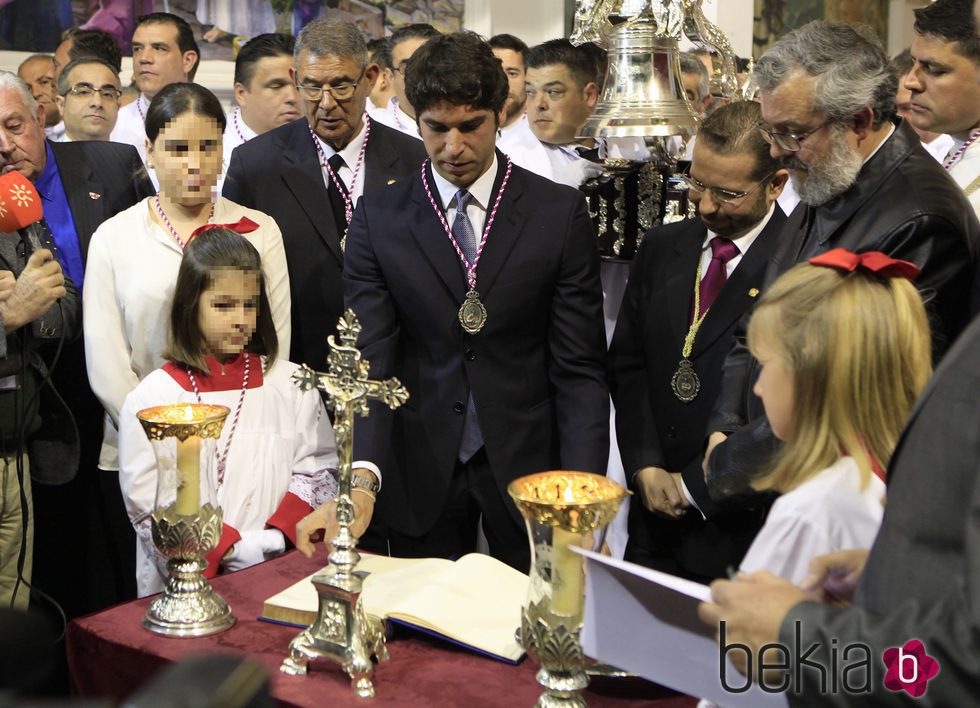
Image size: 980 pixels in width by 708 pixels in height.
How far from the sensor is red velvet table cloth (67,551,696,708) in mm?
2033

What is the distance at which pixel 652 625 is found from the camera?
177 cm

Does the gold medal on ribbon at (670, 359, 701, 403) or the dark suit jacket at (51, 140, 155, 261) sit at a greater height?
the dark suit jacket at (51, 140, 155, 261)

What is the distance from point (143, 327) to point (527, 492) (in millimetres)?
1939

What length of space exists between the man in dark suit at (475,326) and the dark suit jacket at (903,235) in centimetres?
47

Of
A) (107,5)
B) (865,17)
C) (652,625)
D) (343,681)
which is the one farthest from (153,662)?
(865,17)

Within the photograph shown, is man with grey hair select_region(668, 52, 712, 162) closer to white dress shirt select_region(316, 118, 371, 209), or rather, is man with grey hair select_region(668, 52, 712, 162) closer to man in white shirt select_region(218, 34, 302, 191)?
man in white shirt select_region(218, 34, 302, 191)

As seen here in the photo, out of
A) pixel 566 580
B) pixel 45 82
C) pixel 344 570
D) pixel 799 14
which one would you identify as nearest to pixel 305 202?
pixel 344 570

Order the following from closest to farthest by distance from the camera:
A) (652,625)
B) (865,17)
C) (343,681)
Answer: (652,625) → (343,681) → (865,17)

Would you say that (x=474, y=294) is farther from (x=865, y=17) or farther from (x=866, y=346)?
(x=865, y=17)

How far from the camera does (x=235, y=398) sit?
10.3 feet

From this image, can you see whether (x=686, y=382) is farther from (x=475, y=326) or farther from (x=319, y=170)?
(x=319, y=170)

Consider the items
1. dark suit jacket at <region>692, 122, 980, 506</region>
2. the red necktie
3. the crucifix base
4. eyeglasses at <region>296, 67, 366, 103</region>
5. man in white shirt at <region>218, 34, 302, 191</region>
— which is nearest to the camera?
the crucifix base

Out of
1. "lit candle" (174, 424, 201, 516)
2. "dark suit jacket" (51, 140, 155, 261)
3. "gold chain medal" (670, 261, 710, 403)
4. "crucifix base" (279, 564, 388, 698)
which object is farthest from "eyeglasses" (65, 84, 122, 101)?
"crucifix base" (279, 564, 388, 698)

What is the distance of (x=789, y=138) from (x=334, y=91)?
191 centimetres
